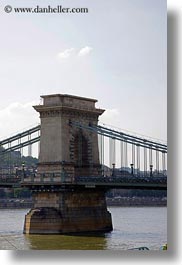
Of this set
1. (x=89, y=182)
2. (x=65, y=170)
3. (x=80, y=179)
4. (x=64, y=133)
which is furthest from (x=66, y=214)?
(x=64, y=133)

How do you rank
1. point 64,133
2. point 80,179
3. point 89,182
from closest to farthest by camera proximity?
1. point 89,182
2. point 80,179
3. point 64,133

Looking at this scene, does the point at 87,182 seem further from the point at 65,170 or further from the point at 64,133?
the point at 64,133

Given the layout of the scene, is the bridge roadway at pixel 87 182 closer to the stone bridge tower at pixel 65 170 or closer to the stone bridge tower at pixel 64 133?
the stone bridge tower at pixel 65 170

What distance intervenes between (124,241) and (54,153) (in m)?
5.35

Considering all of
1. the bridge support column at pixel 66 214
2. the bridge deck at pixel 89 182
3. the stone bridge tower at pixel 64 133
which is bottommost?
the bridge support column at pixel 66 214

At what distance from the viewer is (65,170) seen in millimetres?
29031

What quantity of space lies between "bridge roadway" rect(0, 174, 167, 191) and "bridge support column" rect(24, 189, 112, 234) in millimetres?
431

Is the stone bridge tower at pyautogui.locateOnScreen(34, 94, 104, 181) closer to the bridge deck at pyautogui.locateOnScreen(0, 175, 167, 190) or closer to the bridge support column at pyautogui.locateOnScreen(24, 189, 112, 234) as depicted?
the bridge deck at pyautogui.locateOnScreen(0, 175, 167, 190)

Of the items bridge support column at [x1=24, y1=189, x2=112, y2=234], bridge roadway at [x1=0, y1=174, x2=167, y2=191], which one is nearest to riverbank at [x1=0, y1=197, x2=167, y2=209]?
bridge support column at [x1=24, y1=189, x2=112, y2=234]

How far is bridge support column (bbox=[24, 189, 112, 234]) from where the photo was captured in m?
28.5

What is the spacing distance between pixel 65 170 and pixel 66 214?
1.56m

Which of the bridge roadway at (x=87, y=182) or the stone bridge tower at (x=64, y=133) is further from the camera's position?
the stone bridge tower at (x=64, y=133)

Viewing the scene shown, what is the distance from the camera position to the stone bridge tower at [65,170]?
94.0ft

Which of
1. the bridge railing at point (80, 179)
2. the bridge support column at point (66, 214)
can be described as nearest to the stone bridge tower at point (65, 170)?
the bridge support column at point (66, 214)
